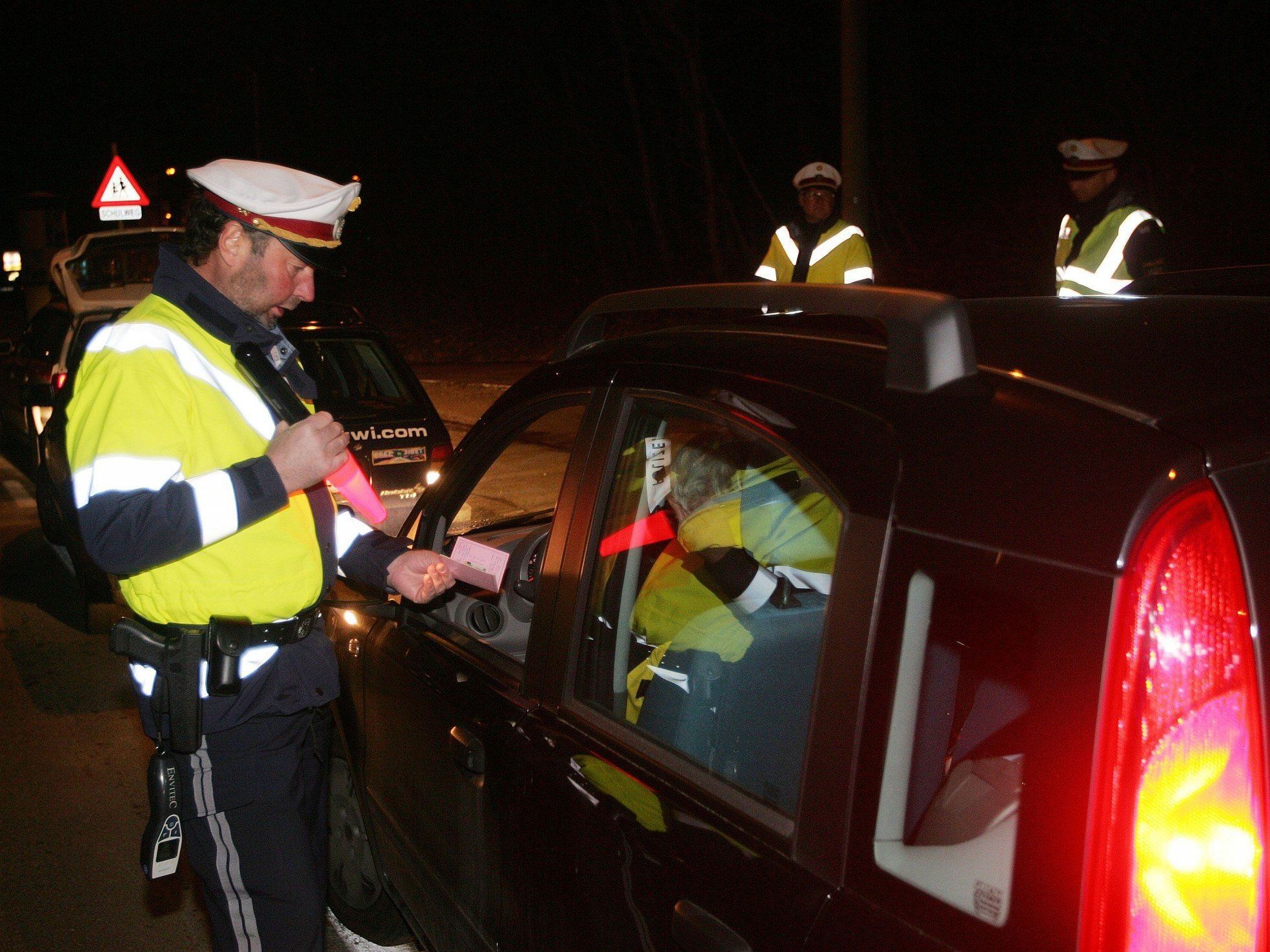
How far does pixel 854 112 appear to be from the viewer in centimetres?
726

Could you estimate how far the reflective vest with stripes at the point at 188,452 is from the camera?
6.44ft

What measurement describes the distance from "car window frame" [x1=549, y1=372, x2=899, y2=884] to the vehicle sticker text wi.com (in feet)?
12.3

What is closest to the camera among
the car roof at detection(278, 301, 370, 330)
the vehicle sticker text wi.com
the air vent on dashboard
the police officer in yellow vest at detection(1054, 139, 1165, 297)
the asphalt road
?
the air vent on dashboard

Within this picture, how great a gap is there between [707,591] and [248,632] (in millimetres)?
888

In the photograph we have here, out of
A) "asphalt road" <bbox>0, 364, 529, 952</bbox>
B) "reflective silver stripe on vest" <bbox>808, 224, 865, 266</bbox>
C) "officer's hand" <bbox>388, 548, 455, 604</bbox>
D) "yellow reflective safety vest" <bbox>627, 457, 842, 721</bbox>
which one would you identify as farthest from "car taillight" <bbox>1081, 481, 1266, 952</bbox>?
"reflective silver stripe on vest" <bbox>808, 224, 865, 266</bbox>

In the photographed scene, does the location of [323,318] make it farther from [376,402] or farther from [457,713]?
[457,713]

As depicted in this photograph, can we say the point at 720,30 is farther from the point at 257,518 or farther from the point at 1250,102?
the point at 257,518

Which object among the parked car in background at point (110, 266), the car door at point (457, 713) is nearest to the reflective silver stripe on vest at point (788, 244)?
the car door at point (457, 713)

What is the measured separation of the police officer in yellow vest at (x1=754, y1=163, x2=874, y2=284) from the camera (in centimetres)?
567

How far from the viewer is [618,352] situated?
210 centimetres

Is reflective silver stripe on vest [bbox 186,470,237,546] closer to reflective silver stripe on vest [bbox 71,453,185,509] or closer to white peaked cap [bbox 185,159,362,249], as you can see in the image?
reflective silver stripe on vest [bbox 71,453,185,509]

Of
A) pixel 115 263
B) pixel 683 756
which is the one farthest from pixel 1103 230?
pixel 115 263

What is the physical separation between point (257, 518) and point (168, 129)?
40380 mm

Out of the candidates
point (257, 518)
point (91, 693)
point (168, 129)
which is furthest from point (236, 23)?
point (257, 518)
